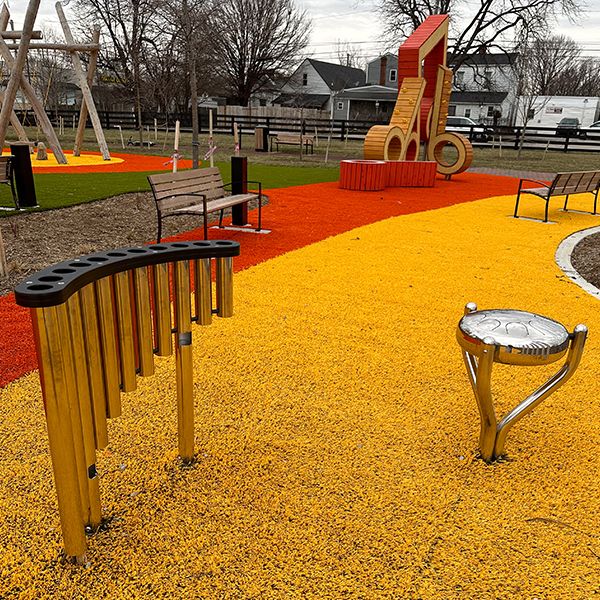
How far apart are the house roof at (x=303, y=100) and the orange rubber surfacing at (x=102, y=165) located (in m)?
43.1

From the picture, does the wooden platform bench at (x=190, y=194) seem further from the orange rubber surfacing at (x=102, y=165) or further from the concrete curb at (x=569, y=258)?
the orange rubber surfacing at (x=102, y=165)

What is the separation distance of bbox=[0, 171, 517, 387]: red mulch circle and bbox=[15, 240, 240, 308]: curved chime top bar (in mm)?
1981

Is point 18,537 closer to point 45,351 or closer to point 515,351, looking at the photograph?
point 45,351

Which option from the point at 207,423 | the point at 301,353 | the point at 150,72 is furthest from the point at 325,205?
the point at 150,72

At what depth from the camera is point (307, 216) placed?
9.99 meters

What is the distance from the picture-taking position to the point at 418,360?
416cm

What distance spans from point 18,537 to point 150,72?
122ft

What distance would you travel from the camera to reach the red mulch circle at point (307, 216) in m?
4.29

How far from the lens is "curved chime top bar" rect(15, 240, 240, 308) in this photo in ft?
5.73

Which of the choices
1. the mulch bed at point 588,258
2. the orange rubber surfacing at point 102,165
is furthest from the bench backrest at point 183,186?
the orange rubber surfacing at point 102,165

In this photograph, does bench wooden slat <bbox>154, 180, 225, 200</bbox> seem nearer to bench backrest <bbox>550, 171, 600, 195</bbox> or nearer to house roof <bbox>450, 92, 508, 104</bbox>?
bench backrest <bbox>550, 171, 600, 195</bbox>

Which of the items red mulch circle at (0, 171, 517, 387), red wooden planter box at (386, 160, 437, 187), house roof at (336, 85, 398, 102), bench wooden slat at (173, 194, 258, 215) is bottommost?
red mulch circle at (0, 171, 517, 387)

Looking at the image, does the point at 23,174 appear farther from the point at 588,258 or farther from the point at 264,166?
the point at 264,166

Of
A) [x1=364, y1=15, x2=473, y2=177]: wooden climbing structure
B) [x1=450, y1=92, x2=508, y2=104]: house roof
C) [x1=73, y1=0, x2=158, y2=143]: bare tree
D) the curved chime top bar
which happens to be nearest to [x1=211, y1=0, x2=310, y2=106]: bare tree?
[x1=73, y1=0, x2=158, y2=143]: bare tree
